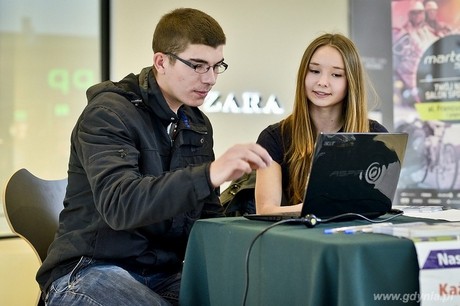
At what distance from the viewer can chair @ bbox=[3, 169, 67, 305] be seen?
2.54 meters

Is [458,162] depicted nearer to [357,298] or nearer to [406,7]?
[406,7]

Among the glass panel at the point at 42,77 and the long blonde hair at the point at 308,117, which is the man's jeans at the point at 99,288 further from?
the glass panel at the point at 42,77

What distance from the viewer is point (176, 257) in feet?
7.22

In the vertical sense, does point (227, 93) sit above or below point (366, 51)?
below

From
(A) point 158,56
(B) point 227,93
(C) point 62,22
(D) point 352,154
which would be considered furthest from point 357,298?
(B) point 227,93

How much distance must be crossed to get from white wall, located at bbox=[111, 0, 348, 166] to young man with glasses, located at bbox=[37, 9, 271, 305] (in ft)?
7.68

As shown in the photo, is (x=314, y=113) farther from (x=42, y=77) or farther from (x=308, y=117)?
(x=42, y=77)

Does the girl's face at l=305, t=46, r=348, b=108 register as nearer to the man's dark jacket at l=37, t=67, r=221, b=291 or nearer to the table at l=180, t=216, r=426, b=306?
the man's dark jacket at l=37, t=67, r=221, b=291

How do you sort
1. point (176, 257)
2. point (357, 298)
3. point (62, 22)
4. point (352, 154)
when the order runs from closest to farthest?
point (357, 298) < point (352, 154) < point (176, 257) < point (62, 22)

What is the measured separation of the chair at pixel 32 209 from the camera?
8.32 ft

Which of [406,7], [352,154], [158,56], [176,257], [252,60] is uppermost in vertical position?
[406,7]

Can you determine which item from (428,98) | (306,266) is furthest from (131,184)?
(428,98)

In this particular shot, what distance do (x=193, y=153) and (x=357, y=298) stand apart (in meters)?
1.01

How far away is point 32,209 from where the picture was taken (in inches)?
103
